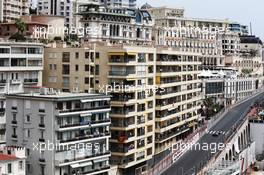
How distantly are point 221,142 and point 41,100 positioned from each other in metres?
33.4

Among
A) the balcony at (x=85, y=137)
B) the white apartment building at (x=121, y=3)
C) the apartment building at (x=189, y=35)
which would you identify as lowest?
the balcony at (x=85, y=137)

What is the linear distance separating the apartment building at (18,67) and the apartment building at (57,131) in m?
2.67

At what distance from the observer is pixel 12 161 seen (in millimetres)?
45719

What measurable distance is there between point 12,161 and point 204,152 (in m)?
33.1

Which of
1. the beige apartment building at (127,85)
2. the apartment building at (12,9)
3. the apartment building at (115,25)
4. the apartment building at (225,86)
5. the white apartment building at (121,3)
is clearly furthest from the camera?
the white apartment building at (121,3)

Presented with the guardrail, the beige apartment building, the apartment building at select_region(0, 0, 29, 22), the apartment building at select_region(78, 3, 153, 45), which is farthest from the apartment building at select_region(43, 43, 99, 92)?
the apartment building at select_region(0, 0, 29, 22)

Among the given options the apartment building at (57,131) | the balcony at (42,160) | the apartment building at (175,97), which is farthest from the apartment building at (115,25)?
the balcony at (42,160)

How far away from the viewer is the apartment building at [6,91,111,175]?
5088cm

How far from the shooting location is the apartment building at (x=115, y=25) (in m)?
111

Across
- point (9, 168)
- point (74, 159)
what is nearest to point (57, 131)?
point (74, 159)

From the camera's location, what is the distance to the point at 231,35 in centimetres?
16238

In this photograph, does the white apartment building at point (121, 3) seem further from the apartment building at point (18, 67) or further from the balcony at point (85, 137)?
the balcony at point (85, 137)

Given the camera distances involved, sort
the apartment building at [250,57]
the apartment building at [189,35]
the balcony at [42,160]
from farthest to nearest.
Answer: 1. the apartment building at [250,57]
2. the apartment building at [189,35]
3. the balcony at [42,160]

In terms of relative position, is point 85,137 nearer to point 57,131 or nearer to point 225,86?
point 57,131
